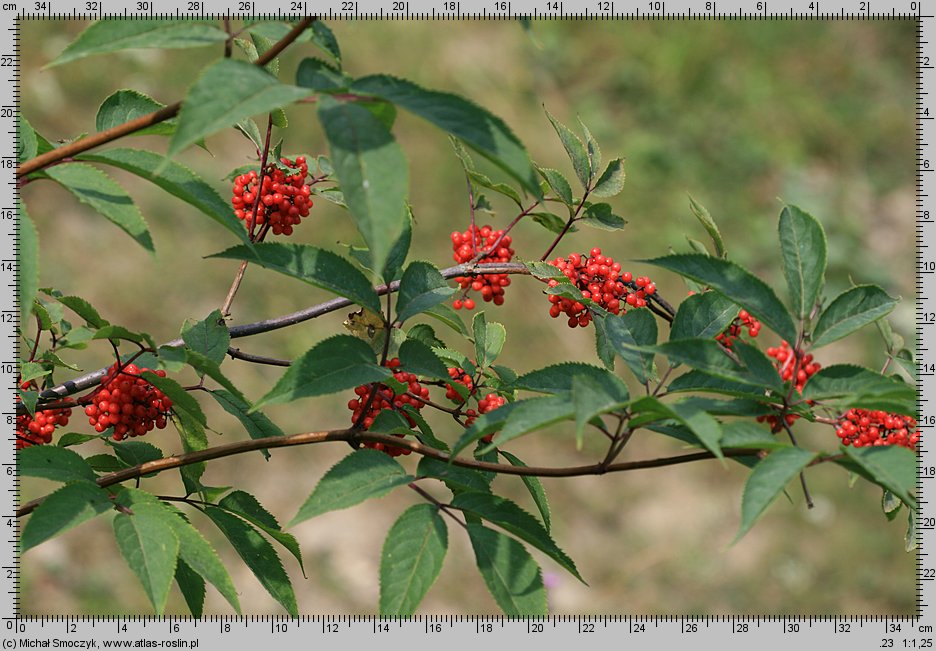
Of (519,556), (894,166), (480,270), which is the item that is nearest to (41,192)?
(480,270)

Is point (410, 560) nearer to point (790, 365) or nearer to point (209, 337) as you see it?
point (209, 337)

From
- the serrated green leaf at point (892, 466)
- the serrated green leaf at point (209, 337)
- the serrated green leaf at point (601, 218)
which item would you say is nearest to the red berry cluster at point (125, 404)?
the serrated green leaf at point (209, 337)

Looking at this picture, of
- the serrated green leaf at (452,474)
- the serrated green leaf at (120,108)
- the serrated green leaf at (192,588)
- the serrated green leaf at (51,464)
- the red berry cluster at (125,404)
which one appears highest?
the serrated green leaf at (120,108)

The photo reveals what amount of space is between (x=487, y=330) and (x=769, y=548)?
3.17 metres

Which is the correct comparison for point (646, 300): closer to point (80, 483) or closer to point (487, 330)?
point (487, 330)

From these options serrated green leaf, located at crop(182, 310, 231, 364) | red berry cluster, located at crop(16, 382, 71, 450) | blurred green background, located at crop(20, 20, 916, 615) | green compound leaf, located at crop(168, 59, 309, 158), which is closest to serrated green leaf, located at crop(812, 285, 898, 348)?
green compound leaf, located at crop(168, 59, 309, 158)

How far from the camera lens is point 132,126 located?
1.17m

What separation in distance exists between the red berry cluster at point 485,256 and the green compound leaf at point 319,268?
42cm

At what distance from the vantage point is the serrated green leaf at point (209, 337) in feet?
4.86

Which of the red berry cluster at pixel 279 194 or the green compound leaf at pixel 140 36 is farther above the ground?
the green compound leaf at pixel 140 36

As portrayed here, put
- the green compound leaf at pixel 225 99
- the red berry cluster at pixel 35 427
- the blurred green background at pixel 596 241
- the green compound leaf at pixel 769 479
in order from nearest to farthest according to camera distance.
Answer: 1. the green compound leaf at pixel 225 99
2. the green compound leaf at pixel 769 479
3. the red berry cluster at pixel 35 427
4. the blurred green background at pixel 596 241

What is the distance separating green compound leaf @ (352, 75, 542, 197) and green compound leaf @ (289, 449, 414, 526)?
0.45 metres

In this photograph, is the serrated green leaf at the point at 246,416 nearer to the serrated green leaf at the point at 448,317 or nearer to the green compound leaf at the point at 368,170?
the serrated green leaf at the point at 448,317

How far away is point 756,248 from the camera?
5426 mm
